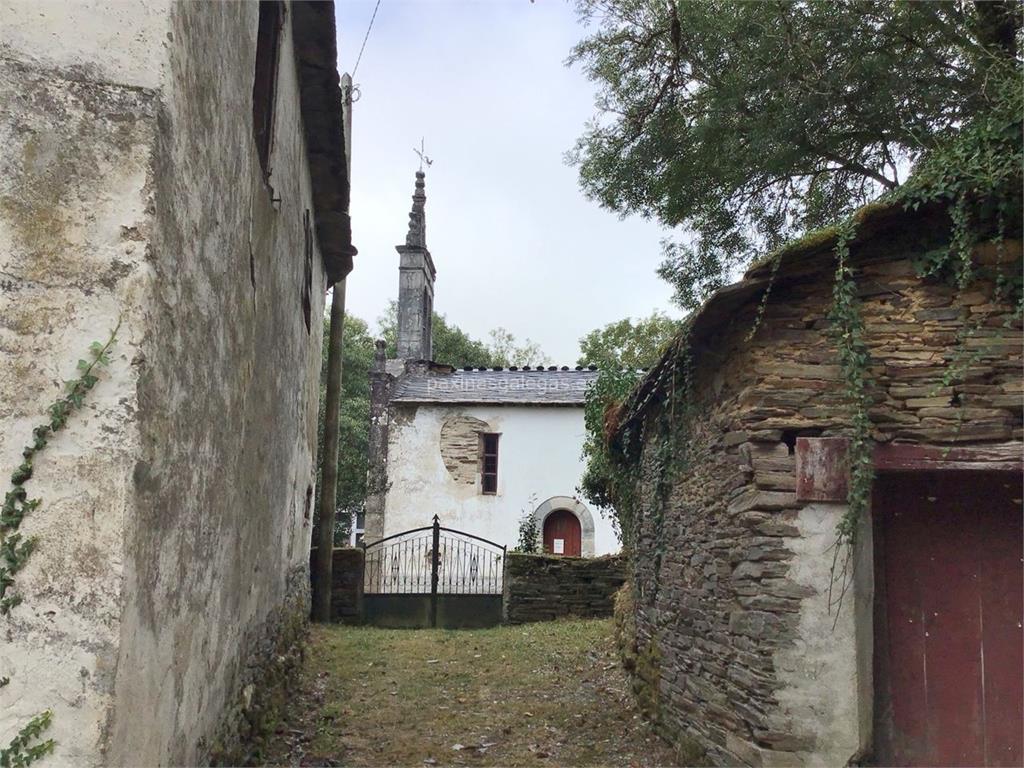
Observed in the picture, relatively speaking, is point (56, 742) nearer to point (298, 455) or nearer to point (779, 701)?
point (779, 701)

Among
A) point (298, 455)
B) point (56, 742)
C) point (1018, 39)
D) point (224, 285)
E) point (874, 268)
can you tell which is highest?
point (1018, 39)

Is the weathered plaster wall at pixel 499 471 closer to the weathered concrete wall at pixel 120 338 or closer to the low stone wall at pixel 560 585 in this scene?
the low stone wall at pixel 560 585

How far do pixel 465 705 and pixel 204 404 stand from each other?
472 cm

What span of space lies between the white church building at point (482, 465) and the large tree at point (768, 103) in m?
11.7

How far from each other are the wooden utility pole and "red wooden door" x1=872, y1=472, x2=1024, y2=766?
315 inches

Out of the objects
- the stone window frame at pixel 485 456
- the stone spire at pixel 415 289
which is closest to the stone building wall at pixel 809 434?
the stone window frame at pixel 485 456

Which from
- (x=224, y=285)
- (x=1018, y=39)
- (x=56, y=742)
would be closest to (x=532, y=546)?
(x=1018, y=39)

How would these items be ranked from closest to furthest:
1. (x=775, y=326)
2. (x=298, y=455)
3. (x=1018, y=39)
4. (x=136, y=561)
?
(x=136, y=561), (x=775, y=326), (x=1018, y=39), (x=298, y=455)

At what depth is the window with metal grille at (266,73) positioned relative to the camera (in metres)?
5.02

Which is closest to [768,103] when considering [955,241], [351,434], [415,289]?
[955,241]

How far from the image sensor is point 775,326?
189 inches

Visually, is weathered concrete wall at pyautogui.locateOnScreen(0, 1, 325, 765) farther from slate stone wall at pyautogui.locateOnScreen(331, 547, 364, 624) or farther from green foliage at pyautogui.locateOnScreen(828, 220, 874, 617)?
slate stone wall at pyautogui.locateOnScreen(331, 547, 364, 624)

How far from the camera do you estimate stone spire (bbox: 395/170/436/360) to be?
25719 millimetres

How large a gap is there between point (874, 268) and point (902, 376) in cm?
60
